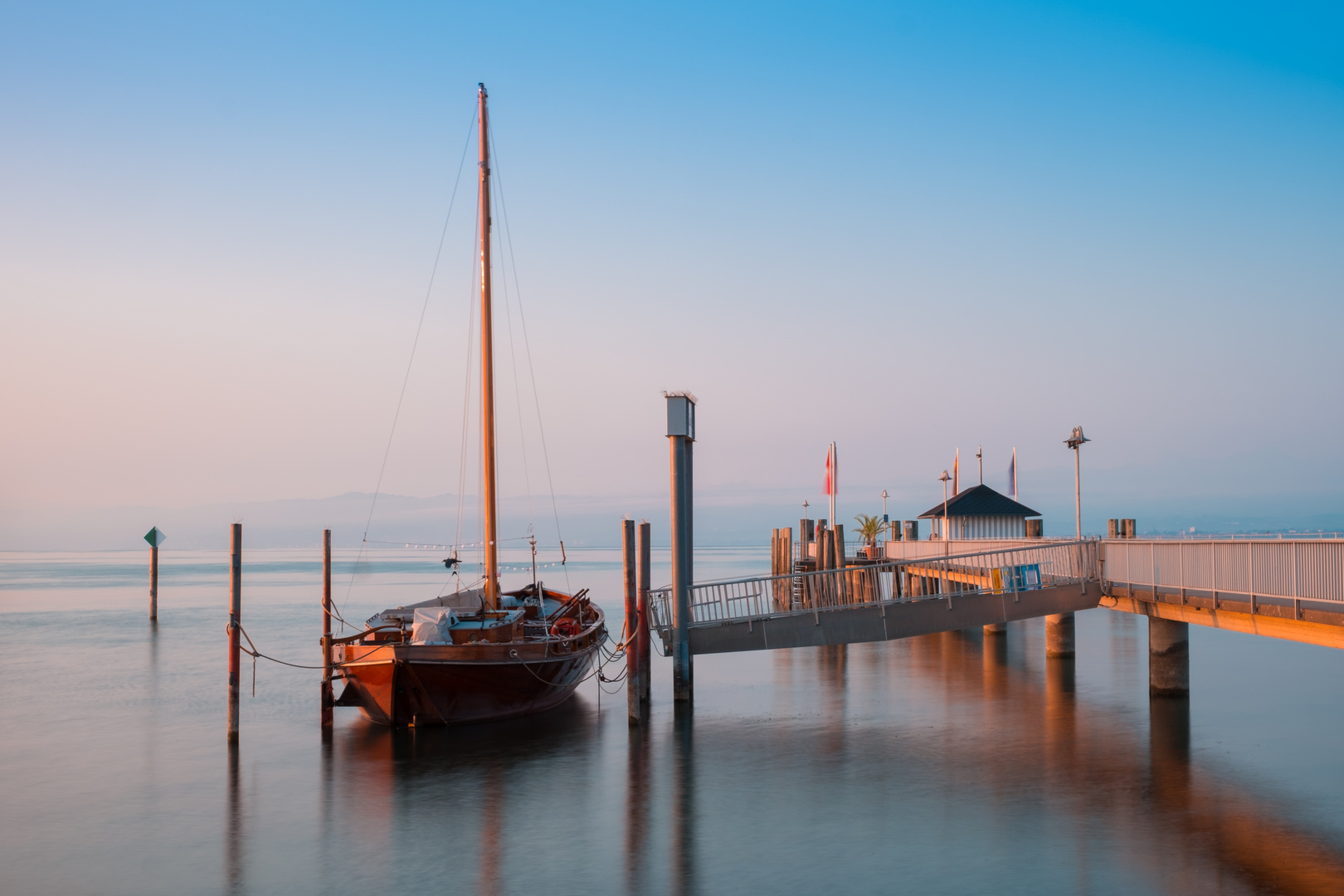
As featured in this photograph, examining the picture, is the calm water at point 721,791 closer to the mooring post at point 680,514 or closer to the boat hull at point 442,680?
the boat hull at point 442,680

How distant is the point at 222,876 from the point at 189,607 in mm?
54846

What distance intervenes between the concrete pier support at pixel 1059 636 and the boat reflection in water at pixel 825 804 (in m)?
6.94

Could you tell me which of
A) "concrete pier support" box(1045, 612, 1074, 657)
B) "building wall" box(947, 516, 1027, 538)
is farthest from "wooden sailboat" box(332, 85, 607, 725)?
"building wall" box(947, 516, 1027, 538)

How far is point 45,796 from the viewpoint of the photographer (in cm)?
1727

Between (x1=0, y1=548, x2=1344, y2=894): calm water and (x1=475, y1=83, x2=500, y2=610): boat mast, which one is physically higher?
(x1=475, y1=83, x2=500, y2=610): boat mast

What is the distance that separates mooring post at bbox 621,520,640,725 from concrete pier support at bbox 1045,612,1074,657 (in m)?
15.4

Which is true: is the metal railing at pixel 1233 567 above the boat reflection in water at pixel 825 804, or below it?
above

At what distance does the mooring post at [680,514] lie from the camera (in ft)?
71.4

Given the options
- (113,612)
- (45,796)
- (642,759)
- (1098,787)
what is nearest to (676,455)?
(642,759)

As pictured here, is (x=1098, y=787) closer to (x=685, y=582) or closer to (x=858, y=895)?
(x=858, y=895)

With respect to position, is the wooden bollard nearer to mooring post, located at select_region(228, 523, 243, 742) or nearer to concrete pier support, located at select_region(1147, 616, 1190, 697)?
mooring post, located at select_region(228, 523, 243, 742)

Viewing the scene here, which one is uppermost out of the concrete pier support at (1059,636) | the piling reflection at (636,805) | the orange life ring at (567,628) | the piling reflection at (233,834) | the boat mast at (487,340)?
the boat mast at (487,340)

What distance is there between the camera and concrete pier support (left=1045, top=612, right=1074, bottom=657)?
103ft

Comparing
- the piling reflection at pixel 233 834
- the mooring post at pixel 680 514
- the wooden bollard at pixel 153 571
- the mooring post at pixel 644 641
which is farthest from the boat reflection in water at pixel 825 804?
the wooden bollard at pixel 153 571
